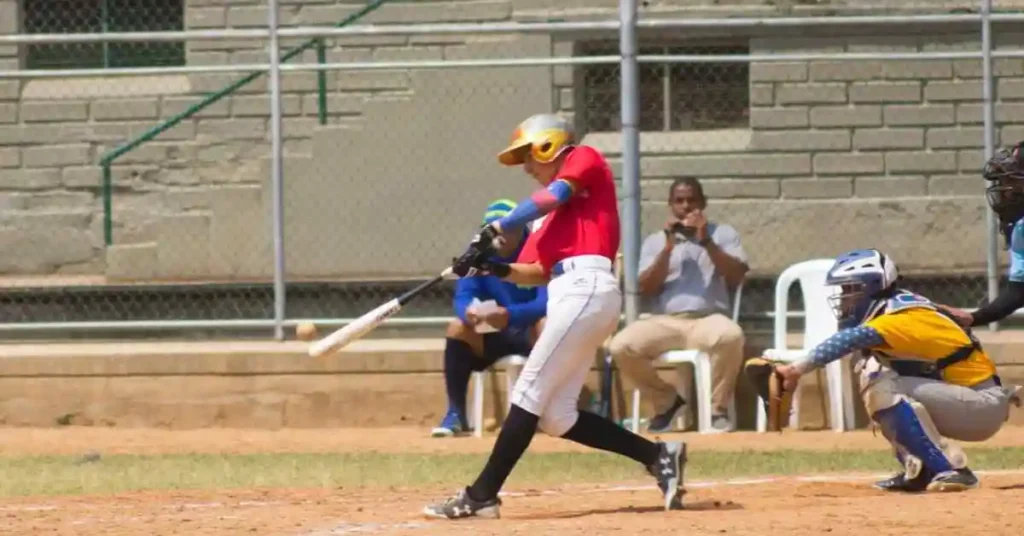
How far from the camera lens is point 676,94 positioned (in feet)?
52.6

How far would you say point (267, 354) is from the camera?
12.8 m

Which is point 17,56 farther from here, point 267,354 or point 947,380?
point 947,380

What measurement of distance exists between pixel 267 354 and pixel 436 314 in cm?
141

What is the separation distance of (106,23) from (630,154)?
6901 millimetres

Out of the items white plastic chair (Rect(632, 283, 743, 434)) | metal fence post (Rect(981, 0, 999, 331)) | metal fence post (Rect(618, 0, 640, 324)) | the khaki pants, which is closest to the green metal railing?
metal fence post (Rect(618, 0, 640, 324))

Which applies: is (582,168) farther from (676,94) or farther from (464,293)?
(676,94)

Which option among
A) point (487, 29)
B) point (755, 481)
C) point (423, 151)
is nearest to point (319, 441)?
point (487, 29)

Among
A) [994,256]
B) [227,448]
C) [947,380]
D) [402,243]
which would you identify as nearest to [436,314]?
[402,243]

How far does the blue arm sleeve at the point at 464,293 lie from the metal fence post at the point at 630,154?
97cm

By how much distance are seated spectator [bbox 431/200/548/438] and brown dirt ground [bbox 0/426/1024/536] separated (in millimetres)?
2731

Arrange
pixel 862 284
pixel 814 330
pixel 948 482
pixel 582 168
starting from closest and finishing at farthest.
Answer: pixel 582 168 → pixel 948 482 → pixel 862 284 → pixel 814 330

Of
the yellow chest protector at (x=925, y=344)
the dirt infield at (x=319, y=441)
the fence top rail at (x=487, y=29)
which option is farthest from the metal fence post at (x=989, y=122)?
the yellow chest protector at (x=925, y=344)

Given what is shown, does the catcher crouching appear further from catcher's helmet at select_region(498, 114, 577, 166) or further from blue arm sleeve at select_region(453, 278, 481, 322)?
blue arm sleeve at select_region(453, 278, 481, 322)

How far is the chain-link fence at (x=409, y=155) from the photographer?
14.6 m
